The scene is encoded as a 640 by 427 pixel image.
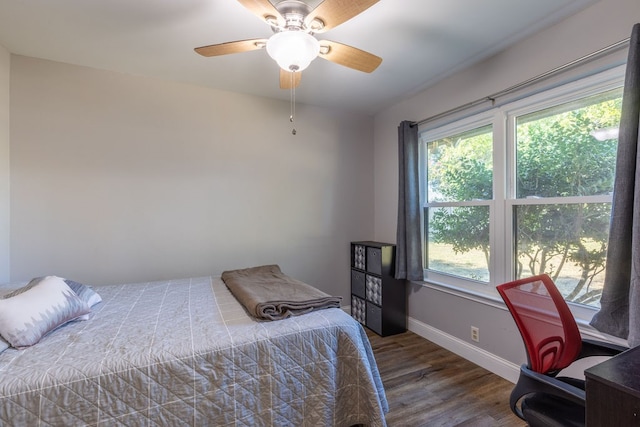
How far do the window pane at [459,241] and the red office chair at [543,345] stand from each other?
106 cm

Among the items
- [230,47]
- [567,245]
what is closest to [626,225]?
[567,245]

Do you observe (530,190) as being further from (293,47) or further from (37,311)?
(37,311)

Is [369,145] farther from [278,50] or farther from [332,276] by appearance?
[278,50]

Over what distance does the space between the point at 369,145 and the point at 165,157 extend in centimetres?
224

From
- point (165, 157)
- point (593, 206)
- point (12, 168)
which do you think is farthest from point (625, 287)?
point (12, 168)

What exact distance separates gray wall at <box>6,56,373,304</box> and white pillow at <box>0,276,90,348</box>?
0.98m

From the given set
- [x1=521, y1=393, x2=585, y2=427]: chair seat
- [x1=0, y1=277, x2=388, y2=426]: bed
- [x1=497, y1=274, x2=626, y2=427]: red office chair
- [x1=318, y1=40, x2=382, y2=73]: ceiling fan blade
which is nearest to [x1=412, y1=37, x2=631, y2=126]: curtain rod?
[x1=318, y1=40, x2=382, y2=73]: ceiling fan blade

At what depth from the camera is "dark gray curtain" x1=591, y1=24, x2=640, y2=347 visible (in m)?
1.39

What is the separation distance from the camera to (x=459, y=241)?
8.62ft

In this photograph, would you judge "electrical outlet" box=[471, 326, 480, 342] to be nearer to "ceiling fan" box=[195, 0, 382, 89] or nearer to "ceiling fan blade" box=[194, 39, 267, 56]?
Answer: "ceiling fan" box=[195, 0, 382, 89]

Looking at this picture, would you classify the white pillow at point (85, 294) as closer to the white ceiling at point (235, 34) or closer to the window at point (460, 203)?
the white ceiling at point (235, 34)

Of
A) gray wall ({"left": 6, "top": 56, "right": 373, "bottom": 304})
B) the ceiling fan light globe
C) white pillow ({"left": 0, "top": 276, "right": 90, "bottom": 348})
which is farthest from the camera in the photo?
gray wall ({"left": 6, "top": 56, "right": 373, "bottom": 304})

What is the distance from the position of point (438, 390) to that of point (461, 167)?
1812 millimetres

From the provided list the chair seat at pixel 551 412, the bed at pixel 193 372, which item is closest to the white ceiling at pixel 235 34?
the bed at pixel 193 372
